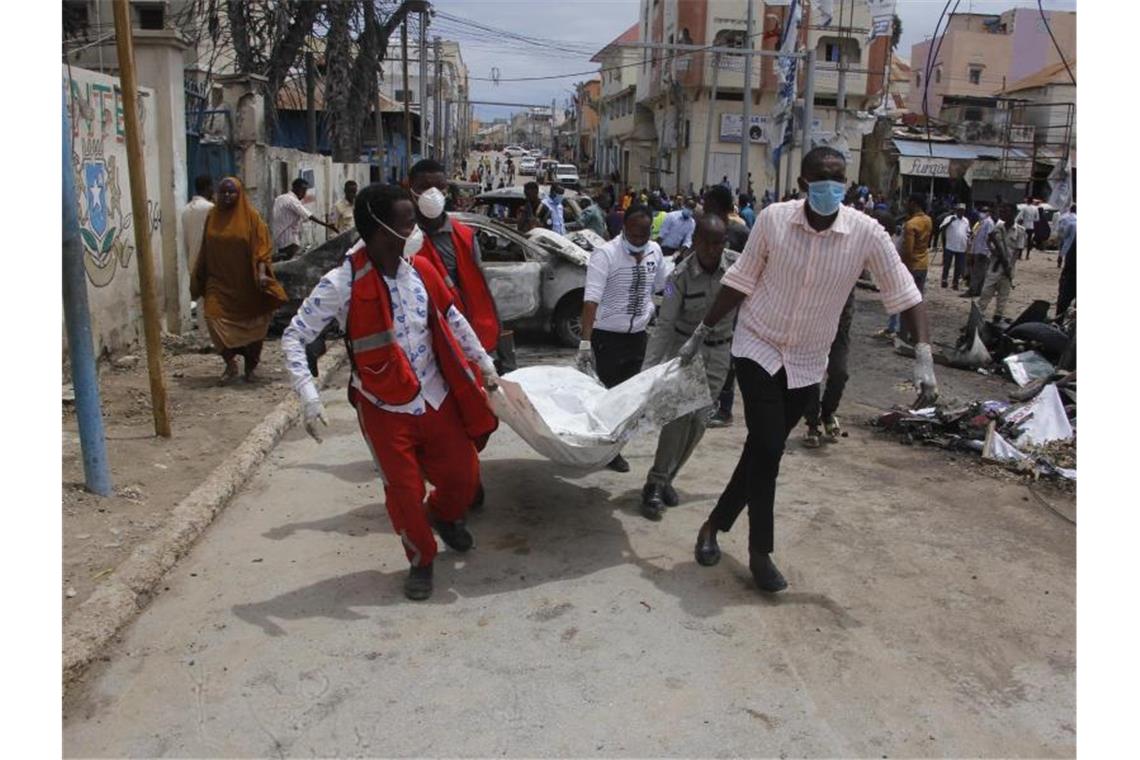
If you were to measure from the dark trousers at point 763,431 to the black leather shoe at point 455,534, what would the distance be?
133cm

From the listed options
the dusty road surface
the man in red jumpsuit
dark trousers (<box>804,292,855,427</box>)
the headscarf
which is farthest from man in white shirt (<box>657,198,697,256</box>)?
the man in red jumpsuit

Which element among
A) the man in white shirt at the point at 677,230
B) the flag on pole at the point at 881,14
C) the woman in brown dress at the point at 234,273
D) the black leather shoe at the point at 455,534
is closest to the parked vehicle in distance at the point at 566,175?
the flag on pole at the point at 881,14

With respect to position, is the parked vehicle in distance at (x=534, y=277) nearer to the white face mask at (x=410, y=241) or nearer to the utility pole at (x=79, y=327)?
the utility pole at (x=79, y=327)

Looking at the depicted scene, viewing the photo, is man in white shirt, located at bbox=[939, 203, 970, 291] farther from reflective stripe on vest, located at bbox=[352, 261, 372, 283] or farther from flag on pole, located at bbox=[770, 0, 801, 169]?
reflective stripe on vest, located at bbox=[352, 261, 372, 283]

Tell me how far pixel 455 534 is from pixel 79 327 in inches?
83.2

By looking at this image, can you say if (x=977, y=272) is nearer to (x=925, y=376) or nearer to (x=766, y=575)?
(x=925, y=376)

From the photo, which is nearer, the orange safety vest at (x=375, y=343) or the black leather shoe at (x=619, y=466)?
the orange safety vest at (x=375, y=343)

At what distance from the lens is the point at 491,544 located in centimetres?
464

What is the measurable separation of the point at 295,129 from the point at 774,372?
28.5 meters

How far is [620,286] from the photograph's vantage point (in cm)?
571

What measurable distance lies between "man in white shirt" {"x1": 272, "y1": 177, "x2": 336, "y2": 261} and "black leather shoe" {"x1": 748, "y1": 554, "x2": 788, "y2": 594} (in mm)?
8629

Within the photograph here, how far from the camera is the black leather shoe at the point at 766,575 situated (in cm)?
409

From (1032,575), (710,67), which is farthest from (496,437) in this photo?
(710,67)

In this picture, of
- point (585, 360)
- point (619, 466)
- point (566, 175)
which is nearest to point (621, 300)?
point (585, 360)
